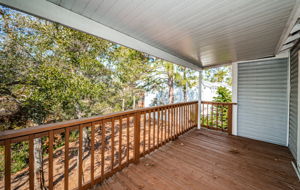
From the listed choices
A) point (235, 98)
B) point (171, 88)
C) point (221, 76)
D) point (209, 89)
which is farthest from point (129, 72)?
point (221, 76)

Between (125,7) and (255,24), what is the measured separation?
71.1 inches

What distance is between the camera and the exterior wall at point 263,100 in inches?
120

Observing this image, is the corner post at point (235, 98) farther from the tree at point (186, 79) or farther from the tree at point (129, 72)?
the tree at point (129, 72)

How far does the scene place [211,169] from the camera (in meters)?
2.07

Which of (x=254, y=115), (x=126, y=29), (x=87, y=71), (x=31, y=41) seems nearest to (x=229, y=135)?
(x=254, y=115)

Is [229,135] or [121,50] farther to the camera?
[121,50]

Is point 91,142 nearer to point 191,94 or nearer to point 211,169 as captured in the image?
point 211,169

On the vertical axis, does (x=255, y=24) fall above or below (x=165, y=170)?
above

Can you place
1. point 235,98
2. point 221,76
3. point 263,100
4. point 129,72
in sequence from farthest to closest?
1. point 221,76
2. point 129,72
3. point 235,98
4. point 263,100

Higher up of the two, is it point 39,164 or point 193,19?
point 193,19

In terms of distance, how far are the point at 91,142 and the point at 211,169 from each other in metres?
2.05

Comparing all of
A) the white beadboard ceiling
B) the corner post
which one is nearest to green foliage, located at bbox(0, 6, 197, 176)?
the white beadboard ceiling

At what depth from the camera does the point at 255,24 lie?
167 centimetres

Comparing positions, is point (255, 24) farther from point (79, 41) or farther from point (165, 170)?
point (79, 41)
